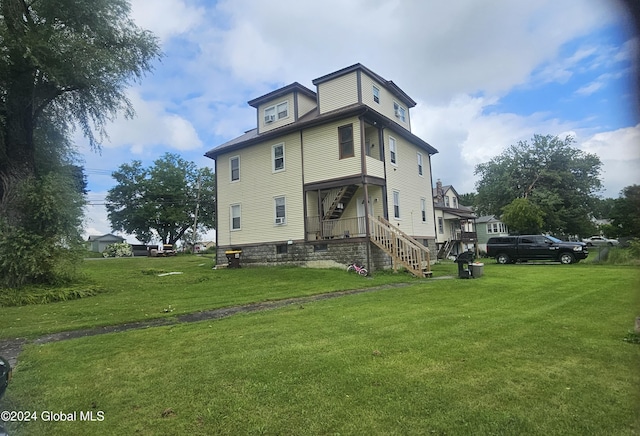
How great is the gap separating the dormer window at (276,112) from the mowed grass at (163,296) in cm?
883

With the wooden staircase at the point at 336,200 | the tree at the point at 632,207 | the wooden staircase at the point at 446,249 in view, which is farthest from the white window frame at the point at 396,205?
the tree at the point at 632,207

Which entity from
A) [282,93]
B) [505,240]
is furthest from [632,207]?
[505,240]

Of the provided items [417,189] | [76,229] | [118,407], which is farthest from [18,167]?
[417,189]

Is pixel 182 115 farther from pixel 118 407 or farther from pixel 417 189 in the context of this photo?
pixel 417 189

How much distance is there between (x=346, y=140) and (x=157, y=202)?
135ft

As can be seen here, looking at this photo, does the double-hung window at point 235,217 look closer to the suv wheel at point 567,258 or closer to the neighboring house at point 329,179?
the neighboring house at point 329,179

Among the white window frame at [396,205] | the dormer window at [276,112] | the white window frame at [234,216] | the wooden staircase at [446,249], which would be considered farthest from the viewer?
the wooden staircase at [446,249]

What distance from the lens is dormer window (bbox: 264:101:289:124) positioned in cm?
2022

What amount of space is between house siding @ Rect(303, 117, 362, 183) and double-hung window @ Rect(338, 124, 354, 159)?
0.16 metres

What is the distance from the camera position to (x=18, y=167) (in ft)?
40.5

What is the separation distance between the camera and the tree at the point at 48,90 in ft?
36.9

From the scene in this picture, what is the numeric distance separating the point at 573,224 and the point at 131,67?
40441 mm

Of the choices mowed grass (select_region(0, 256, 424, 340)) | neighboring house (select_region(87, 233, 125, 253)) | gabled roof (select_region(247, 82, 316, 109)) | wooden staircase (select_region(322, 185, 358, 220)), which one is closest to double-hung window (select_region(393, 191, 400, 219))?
wooden staircase (select_region(322, 185, 358, 220))

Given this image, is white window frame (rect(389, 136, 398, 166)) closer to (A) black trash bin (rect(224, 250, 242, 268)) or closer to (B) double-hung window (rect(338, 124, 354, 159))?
(B) double-hung window (rect(338, 124, 354, 159))
